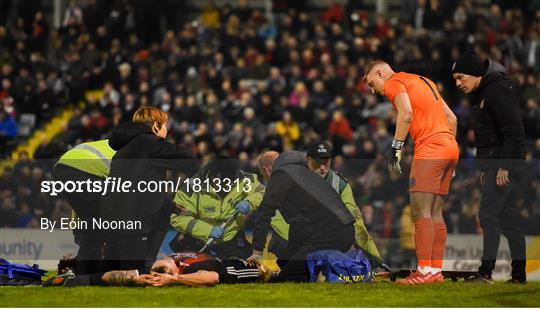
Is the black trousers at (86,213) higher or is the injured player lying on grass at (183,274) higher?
the black trousers at (86,213)

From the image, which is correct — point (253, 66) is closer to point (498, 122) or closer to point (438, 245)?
point (498, 122)

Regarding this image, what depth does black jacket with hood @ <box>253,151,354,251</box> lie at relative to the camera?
1354cm

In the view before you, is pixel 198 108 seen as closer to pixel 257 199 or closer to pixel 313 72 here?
pixel 313 72

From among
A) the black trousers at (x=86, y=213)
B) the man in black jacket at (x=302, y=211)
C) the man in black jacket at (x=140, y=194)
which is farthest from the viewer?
the man in black jacket at (x=302, y=211)

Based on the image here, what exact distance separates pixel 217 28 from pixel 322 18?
2659 mm

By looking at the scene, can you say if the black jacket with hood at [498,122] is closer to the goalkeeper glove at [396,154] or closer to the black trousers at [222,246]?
the goalkeeper glove at [396,154]

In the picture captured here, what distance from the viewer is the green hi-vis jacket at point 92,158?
1325 cm

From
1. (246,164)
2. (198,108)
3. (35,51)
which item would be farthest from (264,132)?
(246,164)

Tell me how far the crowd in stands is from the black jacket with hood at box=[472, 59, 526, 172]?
7958 mm

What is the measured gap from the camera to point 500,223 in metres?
13.3

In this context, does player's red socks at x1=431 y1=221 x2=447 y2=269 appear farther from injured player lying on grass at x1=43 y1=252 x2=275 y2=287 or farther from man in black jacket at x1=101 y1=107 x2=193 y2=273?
man in black jacket at x1=101 y1=107 x2=193 y2=273

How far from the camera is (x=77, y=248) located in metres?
13.7

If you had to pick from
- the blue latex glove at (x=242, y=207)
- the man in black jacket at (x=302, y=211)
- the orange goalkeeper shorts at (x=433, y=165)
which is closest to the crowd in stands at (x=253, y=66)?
the man in black jacket at (x=302, y=211)
